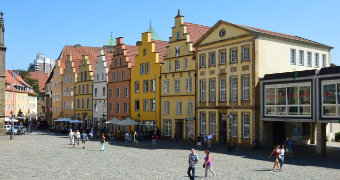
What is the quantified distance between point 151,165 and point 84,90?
160 feet

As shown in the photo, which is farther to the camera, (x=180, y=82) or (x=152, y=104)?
(x=152, y=104)

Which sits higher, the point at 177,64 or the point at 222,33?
the point at 222,33

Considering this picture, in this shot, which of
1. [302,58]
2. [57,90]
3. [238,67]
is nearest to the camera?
[238,67]

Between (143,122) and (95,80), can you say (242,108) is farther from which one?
(95,80)

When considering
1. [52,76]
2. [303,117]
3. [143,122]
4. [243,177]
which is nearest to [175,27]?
[143,122]

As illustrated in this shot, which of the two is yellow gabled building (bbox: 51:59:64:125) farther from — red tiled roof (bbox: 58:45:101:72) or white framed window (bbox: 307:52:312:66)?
white framed window (bbox: 307:52:312:66)

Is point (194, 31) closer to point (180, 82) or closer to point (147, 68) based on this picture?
point (180, 82)

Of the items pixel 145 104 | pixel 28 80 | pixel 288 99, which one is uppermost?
pixel 28 80

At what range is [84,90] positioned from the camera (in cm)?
7381

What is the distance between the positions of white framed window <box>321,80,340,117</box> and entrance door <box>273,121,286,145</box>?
8506 millimetres

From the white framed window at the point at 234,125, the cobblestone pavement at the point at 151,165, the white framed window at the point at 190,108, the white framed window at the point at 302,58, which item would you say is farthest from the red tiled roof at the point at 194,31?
the cobblestone pavement at the point at 151,165

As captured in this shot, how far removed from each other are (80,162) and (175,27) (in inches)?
985

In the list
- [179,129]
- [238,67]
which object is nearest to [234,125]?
[238,67]

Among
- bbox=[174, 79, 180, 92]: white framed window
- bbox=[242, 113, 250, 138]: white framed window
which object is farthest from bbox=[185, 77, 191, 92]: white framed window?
bbox=[242, 113, 250, 138]: white framed window
